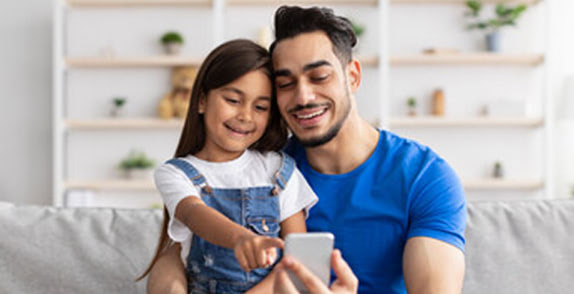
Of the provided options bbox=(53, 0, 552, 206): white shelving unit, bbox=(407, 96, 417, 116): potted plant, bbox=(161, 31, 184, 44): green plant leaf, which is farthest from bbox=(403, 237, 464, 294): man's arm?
bbox=(161, 31, 184, 44): green plant leaf

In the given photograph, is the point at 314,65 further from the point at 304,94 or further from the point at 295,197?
the point at 295,197

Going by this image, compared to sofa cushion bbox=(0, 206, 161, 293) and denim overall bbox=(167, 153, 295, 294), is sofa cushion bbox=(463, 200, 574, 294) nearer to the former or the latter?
denim overall bbox=(167, 153, 295, 294)

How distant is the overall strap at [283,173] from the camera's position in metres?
1.46

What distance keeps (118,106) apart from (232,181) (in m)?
3.20

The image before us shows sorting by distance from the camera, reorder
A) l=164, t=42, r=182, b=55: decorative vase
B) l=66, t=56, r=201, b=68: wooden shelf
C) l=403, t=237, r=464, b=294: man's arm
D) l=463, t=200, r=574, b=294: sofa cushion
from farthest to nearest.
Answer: l=164, t=42, r=182, b=55: decorative vase < l=66, t=56, r=201, b=68: wooden shelf < l=463, t=200, r=574, b=294: sofa cushion < l=403, t=237, r=464, b=294: man's arm

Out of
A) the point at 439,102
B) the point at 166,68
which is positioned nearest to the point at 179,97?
the point at 166,68

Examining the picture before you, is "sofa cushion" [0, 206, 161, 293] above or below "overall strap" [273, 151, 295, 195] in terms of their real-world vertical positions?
below

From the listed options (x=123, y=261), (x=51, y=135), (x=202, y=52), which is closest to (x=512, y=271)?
(x=123, y=261)

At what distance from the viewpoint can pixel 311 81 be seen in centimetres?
A: 154

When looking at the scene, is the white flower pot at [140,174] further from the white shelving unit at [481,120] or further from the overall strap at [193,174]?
the overall strap at [193,174]

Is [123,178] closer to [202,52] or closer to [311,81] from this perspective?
[202,52]

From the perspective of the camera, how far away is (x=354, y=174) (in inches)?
62.2

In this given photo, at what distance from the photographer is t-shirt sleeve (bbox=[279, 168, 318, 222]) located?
146cm

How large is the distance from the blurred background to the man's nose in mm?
2854
